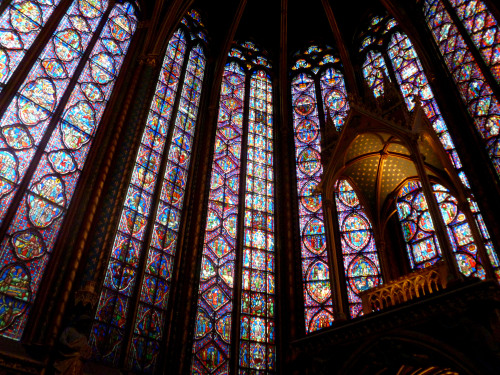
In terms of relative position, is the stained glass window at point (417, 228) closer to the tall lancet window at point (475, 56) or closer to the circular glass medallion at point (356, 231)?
the circular glass medallion at point (356, 231)

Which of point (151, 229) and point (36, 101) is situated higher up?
point (36, 101)

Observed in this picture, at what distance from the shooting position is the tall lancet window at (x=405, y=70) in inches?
379

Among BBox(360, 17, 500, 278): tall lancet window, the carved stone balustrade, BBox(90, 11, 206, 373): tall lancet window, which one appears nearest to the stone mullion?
BBox(90, 11, 206, 373): tall lancet window

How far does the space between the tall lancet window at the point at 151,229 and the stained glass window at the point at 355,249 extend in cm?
336

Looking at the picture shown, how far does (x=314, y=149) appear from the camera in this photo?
479 inches

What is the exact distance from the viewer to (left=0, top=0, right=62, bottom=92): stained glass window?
28.8 ft

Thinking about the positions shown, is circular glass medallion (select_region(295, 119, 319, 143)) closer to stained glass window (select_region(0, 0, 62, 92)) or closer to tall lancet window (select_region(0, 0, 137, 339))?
tall lancet window (select_region(0, 0, 137, 339))

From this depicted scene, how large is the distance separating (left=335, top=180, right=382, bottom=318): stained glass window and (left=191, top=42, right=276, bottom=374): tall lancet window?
58.0 inches

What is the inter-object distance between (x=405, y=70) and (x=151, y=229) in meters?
7.13

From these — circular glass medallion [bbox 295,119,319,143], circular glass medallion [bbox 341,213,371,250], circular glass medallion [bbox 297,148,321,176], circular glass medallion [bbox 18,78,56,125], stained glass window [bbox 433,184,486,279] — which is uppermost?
circular glass medallion [bbox 295,119,319,143]

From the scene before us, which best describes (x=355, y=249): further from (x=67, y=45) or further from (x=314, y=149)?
(x=67, y=45)

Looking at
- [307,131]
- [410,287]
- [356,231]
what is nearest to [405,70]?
[307,131]

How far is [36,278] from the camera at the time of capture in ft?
24.7

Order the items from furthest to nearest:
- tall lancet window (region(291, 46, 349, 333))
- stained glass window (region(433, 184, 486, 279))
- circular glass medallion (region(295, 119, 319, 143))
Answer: circular glass medallion (region(295, 119, 319, 143)) < tall lancet window (region(291, 46, 349, 333)) < stained glass window (region(433, 184, 486, 279))
